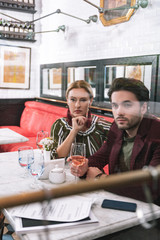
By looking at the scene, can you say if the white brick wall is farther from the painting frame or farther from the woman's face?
the woman's face

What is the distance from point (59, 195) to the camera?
1.07 feet

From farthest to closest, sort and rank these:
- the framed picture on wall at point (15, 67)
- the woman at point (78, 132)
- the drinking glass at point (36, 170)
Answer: the framed picture on wall at point (15, 67)
the woman at point (78, 132)
the drinking glass at point (36, 170)

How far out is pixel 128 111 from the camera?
4.78ft

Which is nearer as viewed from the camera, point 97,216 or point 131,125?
point 97,216

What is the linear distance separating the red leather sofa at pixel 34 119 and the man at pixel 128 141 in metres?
1.63

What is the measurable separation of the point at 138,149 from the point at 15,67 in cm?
358

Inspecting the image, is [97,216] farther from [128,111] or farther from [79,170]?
[128,111]

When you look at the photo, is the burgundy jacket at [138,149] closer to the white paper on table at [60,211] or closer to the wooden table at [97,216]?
the wooden table at [97,216]

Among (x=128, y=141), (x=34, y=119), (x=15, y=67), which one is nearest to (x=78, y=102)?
(x=128, y=141)

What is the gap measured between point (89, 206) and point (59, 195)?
592 mm

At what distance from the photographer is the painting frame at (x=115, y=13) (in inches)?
91.0

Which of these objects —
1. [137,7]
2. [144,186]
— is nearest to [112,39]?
[137,7]

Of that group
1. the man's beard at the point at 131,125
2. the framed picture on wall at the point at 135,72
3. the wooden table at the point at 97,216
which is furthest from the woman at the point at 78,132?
the framed picture on wall at the point at 135,72

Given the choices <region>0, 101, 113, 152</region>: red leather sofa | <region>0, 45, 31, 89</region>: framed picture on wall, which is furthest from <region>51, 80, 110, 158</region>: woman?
<region>0, 45, 31, 89</region>: framed picture on wall
